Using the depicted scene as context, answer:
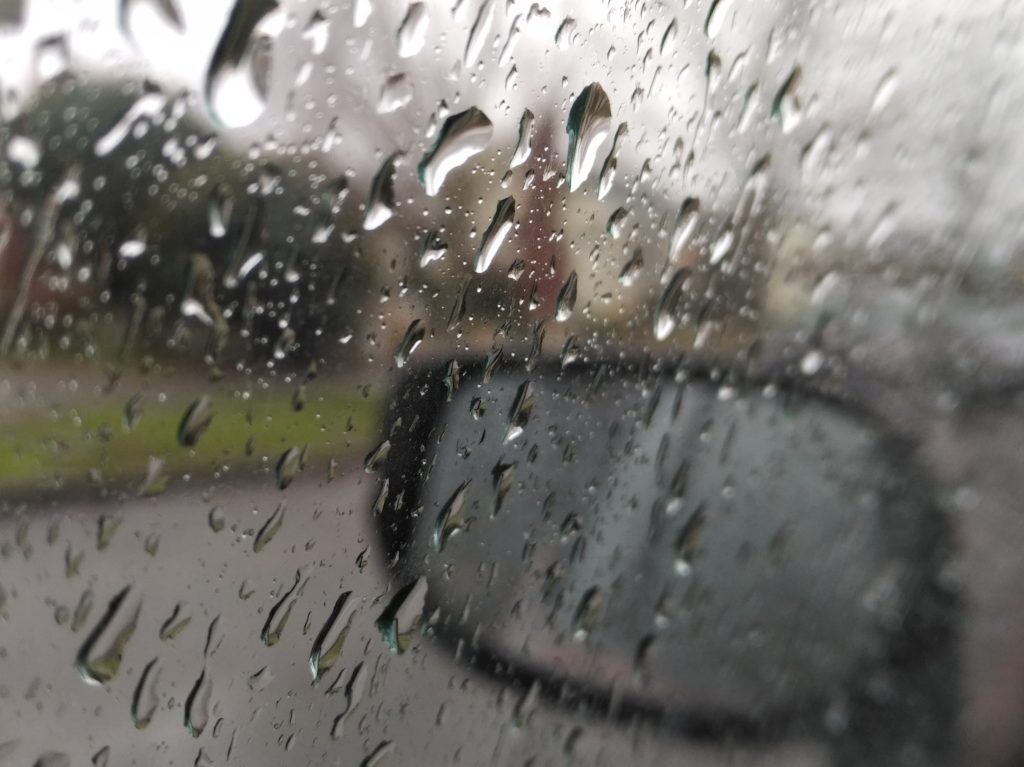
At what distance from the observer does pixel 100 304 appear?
388 millimetres

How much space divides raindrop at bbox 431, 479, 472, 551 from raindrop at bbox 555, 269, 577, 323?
0.51ft

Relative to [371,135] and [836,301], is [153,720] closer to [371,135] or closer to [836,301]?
[371,135]

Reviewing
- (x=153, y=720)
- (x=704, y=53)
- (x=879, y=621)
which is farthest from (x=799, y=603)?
(x=153, y=720)

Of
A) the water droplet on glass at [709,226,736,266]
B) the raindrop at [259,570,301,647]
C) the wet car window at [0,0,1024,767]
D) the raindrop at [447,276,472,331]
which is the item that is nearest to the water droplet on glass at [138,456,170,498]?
the wet car window at [0,0,1024,767]

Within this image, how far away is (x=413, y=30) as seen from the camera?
0.50 meters

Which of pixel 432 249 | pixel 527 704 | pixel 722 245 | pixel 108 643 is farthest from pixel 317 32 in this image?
pixel 527 704

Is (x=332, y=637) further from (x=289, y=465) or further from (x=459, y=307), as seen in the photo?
(x=459, y=307)

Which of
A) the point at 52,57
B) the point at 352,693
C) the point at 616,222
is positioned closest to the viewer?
the point at 52,57

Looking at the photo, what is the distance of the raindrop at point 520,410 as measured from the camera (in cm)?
63

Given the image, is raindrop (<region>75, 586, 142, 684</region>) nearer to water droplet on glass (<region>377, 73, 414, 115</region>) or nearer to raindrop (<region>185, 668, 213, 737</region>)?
raindrop (<region>185, 668, 213, 737</region>)

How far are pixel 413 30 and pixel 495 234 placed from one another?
0.48 feet

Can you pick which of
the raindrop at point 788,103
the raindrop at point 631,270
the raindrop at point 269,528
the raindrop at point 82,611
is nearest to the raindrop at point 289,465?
the raindrop at point 269,528

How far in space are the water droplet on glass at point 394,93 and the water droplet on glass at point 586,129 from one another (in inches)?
5.7

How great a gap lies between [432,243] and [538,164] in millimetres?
113
